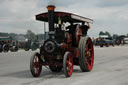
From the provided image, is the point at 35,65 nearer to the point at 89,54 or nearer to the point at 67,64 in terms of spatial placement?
the point at 67,64

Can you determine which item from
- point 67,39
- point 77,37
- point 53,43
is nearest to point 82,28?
point 77,37

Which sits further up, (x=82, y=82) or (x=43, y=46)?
(x=43, y=46)

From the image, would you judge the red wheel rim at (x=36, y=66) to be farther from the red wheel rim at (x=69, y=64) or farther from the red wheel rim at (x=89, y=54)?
the red wheel rim at (x=89, y=54)

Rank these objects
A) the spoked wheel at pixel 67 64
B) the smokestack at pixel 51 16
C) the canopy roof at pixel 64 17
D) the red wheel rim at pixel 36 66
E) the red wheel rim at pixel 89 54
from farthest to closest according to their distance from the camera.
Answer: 1. the red wheel rim at pixel 89 54
2. the canopy roof at pixel 64 17
3. the smokestack at pixel 51 16
4. the red wheel rim at pixel 36 66
5. the spoked wheel at pixel 67 64

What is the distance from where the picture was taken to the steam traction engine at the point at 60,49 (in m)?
7.72

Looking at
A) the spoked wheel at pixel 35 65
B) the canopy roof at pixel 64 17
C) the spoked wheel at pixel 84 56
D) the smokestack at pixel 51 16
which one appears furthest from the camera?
the spoked wheel at pixel 84 56

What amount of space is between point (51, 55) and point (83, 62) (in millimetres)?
1281

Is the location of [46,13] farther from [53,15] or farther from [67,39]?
[67,39]

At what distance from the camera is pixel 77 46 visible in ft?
29.8

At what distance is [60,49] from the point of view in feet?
25.6

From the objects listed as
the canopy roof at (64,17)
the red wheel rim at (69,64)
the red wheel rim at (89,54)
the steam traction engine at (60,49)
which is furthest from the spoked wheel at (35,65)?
the red wheel rim at (89,54)

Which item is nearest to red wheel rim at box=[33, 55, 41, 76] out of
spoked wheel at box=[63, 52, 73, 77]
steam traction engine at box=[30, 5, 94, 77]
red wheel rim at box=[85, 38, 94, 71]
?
steam traction engine at box=[30, 5, 94, 77]

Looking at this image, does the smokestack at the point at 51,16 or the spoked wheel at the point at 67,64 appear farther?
the smokestack at the point at 51,16

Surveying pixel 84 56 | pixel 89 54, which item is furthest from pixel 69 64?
pixel 89 54
